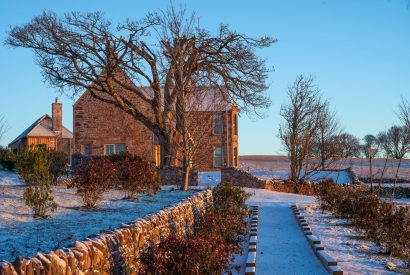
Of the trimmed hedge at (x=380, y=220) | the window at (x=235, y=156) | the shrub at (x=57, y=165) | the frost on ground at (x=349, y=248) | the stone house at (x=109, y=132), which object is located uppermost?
the stone house at (x=109, y=132)

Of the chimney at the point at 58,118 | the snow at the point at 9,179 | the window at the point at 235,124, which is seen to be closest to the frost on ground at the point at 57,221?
the snow at the point at 9,179

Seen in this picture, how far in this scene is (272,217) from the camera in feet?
59.9

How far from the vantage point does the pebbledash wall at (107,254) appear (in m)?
4.98

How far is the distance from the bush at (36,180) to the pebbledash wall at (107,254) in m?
2.43

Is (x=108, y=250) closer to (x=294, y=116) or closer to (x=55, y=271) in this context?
(x=55, y=271)

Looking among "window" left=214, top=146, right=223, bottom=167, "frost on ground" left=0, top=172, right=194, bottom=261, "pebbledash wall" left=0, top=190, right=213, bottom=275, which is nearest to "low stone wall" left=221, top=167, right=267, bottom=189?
"window" left=214, top=146, right=223, bottom=167

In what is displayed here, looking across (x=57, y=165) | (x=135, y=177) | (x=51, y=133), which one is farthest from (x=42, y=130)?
(x=135, y=177)

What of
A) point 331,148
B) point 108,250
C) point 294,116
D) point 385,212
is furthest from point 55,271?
point 331,148

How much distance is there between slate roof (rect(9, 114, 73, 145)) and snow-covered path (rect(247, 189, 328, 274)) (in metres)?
28.7

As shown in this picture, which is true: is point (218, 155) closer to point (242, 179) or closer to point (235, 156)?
point (235, 156)

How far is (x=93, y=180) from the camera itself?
1354cm

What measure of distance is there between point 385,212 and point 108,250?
895 cm

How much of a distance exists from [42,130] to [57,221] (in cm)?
3723

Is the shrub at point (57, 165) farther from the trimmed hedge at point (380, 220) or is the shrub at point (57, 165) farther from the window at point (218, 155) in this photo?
the window at point (218, 155)
